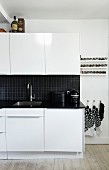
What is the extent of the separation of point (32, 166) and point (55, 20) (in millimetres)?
2549

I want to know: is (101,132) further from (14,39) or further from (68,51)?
(14,39)

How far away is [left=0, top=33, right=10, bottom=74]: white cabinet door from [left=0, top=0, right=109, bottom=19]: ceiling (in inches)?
17.1

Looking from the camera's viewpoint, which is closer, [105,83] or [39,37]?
[39,37]

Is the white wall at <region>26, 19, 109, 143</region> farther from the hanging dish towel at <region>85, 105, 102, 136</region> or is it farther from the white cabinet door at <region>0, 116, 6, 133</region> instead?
the white cabinet door at <region>0, 116, 6, 133</region>

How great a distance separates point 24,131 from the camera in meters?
3.29

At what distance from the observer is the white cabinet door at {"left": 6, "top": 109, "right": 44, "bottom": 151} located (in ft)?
10.7

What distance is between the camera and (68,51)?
3564mm

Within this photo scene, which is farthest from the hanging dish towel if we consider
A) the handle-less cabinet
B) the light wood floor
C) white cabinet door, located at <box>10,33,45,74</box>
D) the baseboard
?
the handle-less cabinet

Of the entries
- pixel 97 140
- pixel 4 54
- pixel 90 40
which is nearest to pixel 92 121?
pixel 97 140

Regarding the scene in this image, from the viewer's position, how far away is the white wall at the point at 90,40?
394 centimetres

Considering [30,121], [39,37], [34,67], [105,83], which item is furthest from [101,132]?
[39,37]

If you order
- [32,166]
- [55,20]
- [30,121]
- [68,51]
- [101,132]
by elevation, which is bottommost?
[32,166]

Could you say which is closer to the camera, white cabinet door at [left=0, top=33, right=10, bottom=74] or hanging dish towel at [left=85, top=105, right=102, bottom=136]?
white cabinet door at [left=0, top=33, right=10, bottom=74]

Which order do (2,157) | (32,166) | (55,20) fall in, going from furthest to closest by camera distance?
1. (55,20)
2. (2,157)
3. (32,166)
